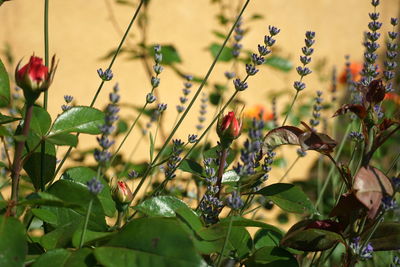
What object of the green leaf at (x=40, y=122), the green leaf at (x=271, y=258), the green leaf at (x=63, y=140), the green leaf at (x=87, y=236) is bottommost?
the green leaf at (x=271, y=258)

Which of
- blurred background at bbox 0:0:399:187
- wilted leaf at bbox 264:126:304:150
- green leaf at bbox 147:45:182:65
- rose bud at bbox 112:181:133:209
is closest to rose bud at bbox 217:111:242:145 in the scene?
wilted leaf at bbox 264:126:304:150

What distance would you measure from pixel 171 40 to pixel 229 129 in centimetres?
245

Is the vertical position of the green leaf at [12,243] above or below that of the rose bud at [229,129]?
below

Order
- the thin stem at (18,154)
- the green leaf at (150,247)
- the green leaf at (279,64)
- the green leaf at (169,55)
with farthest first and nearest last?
the green leaf at (279,64)
the green leaf at (169,55)
the thin stem at (18,154)
the green leaf at (150,247)

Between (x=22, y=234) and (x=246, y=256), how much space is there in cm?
33

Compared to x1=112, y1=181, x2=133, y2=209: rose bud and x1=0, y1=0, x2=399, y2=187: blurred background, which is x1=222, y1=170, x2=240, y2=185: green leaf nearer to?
x1=112, y1=181, x2=133, y2=209: rose bud

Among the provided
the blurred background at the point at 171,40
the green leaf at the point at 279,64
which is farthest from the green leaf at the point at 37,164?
the green leaf at the point at 279,64

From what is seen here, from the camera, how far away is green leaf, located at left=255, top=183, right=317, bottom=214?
33.8 inches

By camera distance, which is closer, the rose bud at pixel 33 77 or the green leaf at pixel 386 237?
the rose bud at pixel 33 77

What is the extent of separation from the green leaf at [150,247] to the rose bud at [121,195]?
0.60 ft

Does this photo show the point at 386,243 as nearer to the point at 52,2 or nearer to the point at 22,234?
the point at 22,234

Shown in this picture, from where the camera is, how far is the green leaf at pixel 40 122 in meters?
0.81

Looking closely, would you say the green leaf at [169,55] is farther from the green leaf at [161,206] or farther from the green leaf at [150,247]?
the green leaf at [150,247]

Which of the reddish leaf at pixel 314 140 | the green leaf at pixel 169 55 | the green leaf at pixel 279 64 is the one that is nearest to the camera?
the reddish leaf at pixel 314 140
